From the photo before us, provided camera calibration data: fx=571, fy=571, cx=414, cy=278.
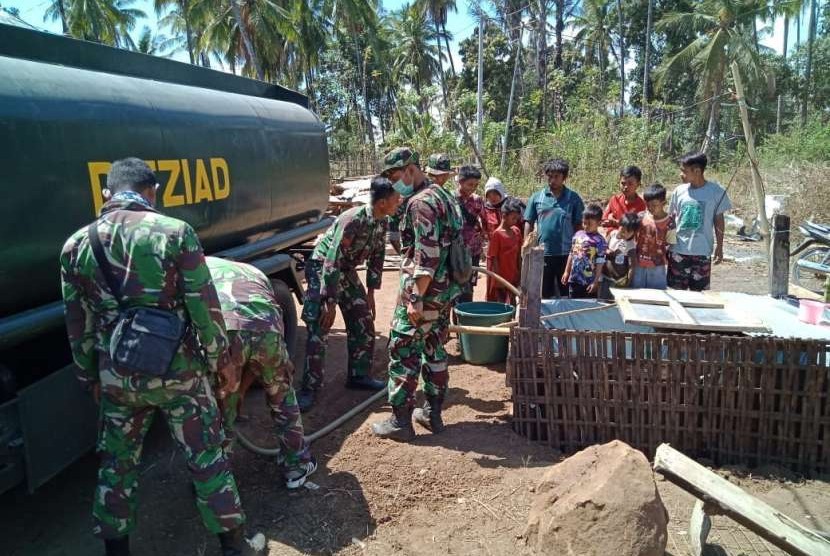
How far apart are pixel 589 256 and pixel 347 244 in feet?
6.78

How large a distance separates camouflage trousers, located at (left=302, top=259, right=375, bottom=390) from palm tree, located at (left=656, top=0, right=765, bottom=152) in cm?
2336

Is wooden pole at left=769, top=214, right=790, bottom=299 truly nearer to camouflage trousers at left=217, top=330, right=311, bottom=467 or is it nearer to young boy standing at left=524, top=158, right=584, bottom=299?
young boy standing at left=524, top=158, right=584, bottom=299

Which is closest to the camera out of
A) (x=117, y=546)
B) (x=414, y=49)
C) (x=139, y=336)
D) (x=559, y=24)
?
(x=139, y=336)

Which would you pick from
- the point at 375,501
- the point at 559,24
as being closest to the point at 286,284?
the point at 375,501

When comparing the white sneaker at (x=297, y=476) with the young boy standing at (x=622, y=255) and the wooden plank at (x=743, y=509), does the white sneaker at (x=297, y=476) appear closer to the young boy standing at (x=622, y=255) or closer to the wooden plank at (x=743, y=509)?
the wooden plank at (x=743, y=509)

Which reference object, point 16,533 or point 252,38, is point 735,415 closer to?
point 16,533

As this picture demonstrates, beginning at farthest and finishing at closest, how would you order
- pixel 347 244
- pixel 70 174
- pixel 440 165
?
pixel 347 244
pixel 440 165
pixel 70 174

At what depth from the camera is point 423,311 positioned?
347 cm

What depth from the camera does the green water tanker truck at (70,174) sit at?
2.47 m

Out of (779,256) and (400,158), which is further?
(779,256)

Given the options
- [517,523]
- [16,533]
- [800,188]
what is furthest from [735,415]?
[800,188]

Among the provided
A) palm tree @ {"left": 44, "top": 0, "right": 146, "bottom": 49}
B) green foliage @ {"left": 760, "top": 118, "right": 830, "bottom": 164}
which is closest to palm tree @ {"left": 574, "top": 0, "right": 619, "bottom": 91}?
green foliage @ {"left": 760, "top": 118, "right": 830, "bottom": 164}

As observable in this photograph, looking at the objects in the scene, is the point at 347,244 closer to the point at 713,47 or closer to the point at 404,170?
the point at 404,170

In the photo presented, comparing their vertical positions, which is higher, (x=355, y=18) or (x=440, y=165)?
(x=355, y=18)
